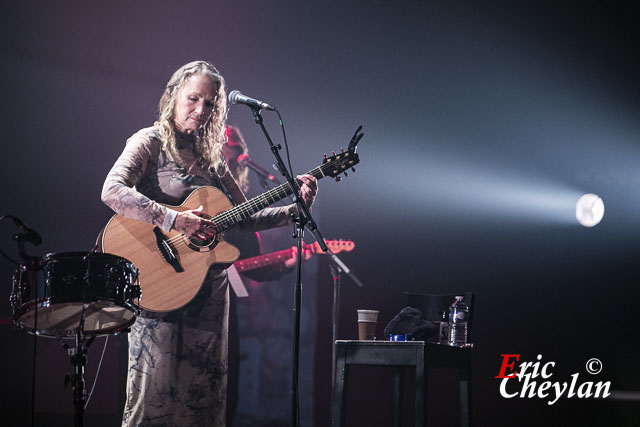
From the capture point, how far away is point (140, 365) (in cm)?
290

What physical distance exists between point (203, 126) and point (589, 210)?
3328 millimetres

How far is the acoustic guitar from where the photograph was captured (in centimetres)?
294

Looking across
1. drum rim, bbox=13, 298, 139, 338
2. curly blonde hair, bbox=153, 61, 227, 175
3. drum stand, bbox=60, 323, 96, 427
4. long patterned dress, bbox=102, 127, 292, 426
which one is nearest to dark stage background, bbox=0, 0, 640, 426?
curly blonde hair, bbox=153, 61, 227, 175

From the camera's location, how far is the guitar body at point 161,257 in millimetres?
2926

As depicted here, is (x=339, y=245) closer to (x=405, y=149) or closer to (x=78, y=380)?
(x=405, y=149)

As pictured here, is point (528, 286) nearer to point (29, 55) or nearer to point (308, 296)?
point (308, 296)

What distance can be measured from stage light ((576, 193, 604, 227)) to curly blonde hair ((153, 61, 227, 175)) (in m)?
3.10

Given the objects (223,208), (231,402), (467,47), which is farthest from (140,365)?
(467,47)

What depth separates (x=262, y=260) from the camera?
4.55 metres

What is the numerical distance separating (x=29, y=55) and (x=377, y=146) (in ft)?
8.31

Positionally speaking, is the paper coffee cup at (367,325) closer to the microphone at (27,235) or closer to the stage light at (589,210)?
the microphone at (27,235)
